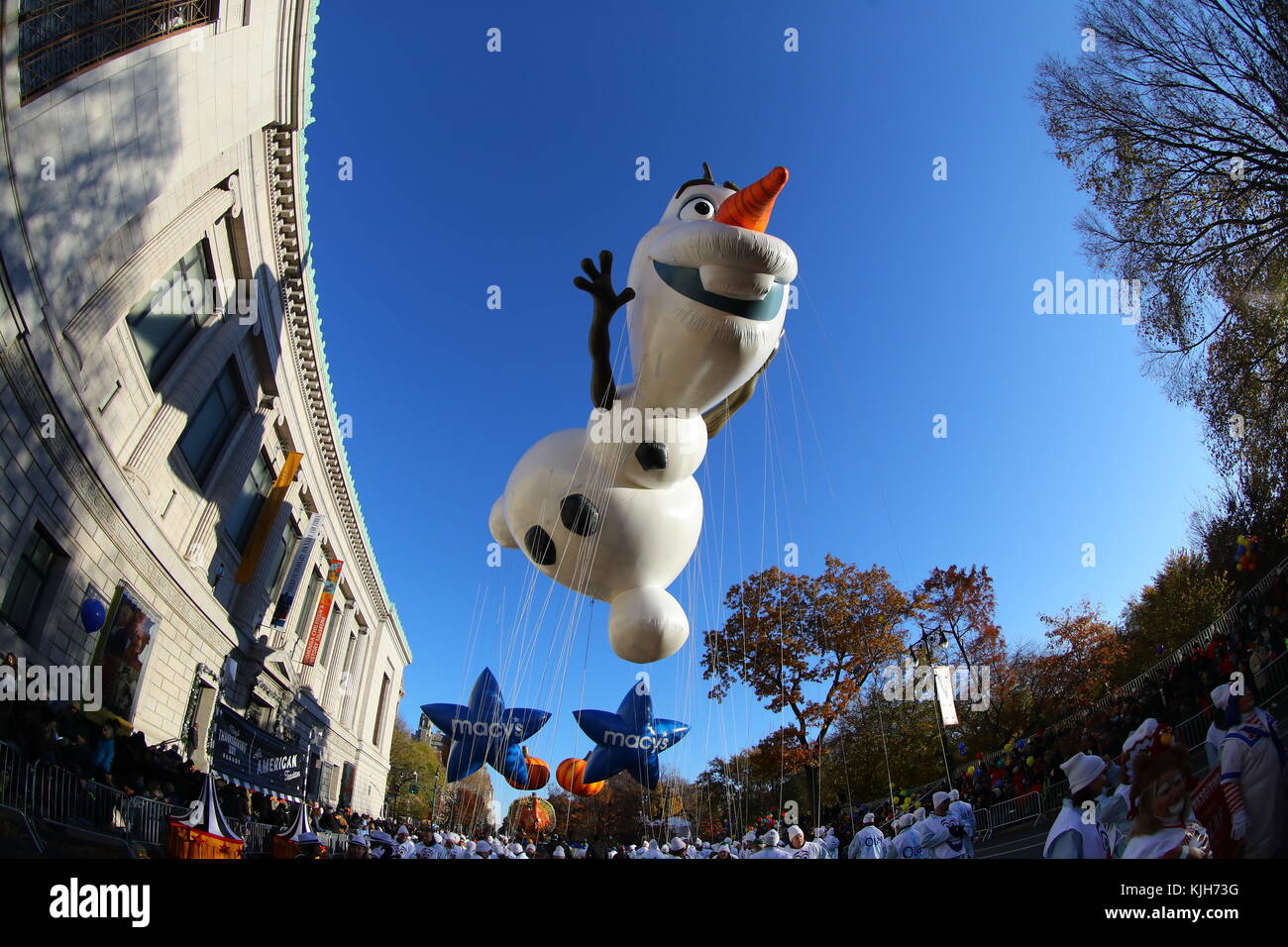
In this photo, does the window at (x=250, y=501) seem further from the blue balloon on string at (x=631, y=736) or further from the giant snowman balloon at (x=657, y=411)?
the giant snowman balloon at (x=657, y=411)

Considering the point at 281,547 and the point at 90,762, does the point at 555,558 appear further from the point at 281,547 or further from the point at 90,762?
the point at 281,547

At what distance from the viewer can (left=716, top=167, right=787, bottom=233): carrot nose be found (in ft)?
19.8

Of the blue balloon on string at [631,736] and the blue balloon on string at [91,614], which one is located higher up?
the blue balloon on string at [91,614]

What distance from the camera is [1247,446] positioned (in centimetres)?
1200

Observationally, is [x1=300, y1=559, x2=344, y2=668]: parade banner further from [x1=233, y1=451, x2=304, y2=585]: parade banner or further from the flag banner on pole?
the flag banner on pole

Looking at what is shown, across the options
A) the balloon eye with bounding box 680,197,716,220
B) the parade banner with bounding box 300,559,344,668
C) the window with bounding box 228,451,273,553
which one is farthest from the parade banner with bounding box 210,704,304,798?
the balloon eye with bounding box 680,197,716,220

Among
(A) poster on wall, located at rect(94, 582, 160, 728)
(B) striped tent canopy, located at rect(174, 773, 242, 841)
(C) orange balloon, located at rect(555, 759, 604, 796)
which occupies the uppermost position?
(A) poster on wall, located at rect(94, 582, 160, 728)

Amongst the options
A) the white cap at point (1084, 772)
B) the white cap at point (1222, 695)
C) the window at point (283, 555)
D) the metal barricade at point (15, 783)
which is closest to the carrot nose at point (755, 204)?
the white cap at point (1084, 772)

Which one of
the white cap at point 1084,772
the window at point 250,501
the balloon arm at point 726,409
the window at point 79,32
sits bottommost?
the white cap at point 1084,772

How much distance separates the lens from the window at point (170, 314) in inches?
577

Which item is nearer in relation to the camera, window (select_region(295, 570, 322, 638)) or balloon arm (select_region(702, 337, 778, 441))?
balloon arm (select_region(702, 337, 778, 441))

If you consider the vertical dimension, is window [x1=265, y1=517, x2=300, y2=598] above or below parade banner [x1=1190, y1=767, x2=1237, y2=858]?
above

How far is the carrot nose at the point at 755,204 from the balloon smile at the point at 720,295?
0.60 m

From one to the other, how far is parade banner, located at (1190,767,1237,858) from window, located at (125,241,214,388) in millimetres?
17888
